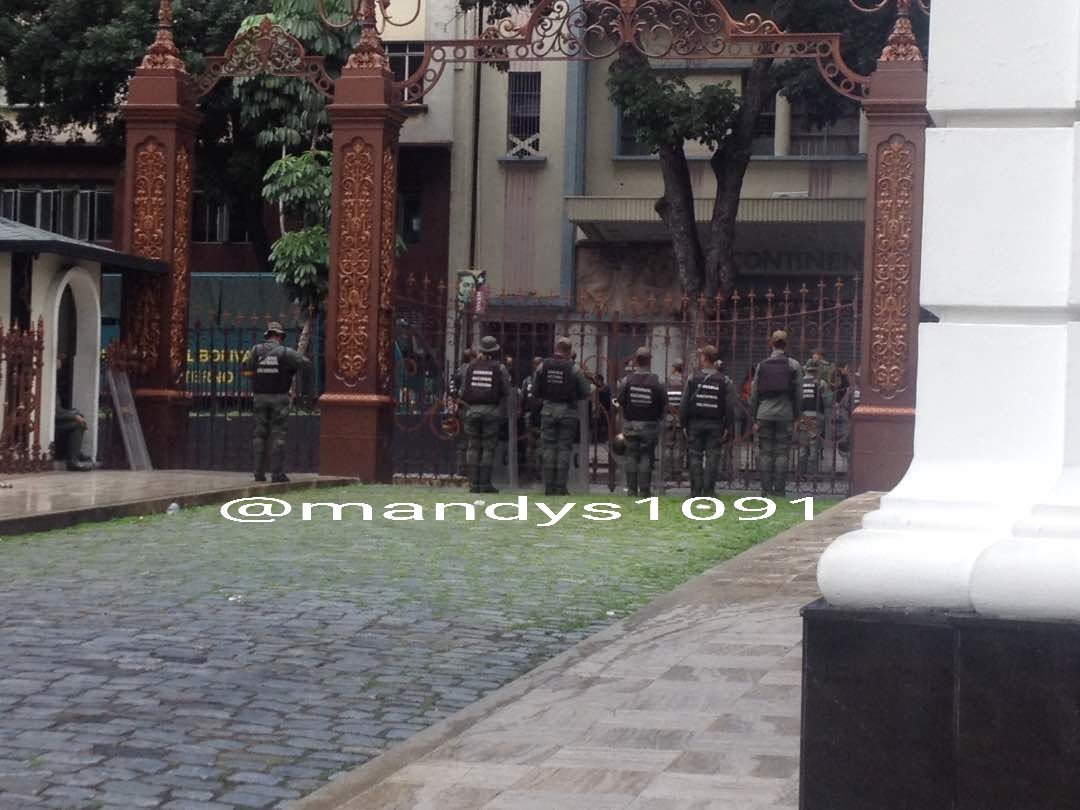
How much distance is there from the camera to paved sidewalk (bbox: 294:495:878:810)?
5125 millimetres

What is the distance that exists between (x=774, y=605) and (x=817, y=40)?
37.8 feet

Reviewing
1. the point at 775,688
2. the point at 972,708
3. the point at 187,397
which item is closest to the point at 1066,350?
the point at 972,708

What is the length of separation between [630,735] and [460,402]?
14104mm

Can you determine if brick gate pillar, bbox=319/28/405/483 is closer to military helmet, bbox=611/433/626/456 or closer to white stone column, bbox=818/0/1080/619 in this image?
military helmet, bbox=611/433/626/456

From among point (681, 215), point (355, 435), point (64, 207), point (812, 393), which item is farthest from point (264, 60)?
point (64, 207)

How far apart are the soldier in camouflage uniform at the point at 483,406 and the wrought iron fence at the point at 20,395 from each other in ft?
14.0

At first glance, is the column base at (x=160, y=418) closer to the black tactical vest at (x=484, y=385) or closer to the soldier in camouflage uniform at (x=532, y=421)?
the black tactical vest at (x=484, y=385)

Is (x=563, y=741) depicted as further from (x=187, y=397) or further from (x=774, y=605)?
(x=187, y=397)

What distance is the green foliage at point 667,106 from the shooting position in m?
29.2

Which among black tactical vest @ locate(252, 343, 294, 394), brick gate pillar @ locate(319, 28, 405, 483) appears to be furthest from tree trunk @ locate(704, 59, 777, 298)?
black tactical vest @ locate(252, 343, 294, 394)

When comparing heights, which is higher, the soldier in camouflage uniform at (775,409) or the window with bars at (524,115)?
the window with bars at (524,115)

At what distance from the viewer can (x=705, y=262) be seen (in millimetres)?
31000

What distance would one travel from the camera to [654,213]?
3428cm

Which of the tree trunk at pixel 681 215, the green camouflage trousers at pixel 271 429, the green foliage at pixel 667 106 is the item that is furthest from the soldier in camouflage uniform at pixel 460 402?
the tree trunk at pixel 681 215
